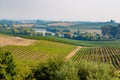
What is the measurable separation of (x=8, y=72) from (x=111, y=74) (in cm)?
1713

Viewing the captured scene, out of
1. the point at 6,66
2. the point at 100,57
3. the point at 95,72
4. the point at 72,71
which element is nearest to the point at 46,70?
the point at 72,71

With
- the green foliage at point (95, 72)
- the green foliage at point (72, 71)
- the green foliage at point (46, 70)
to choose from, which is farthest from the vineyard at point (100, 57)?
the green foliage at point (95, 72)

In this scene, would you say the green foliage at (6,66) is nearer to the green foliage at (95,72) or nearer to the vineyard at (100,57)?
the green foliage at (95,72)

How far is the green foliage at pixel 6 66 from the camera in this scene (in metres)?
40.0

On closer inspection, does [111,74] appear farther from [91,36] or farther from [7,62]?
[91,36]

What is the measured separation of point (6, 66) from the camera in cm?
4094

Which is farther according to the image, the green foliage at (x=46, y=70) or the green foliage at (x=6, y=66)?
the green foliage at (x=6, y=66)

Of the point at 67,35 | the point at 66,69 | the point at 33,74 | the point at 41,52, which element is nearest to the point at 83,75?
the point at 66,69

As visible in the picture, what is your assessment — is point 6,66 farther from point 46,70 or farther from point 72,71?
point 72,71

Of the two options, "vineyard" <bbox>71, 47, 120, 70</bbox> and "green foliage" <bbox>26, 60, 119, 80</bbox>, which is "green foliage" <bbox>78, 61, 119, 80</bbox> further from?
"vineyard" <bbox>71, 47, 120, 70</bbox>

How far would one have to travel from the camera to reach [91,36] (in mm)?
158750

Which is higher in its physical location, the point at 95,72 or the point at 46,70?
the point at 95,72

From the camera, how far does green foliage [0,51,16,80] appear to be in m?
40.0

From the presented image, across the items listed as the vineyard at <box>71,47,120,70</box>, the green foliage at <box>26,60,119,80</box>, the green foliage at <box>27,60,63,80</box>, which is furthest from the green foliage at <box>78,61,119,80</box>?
the vineyard at <box>71,47,120,70</box>
